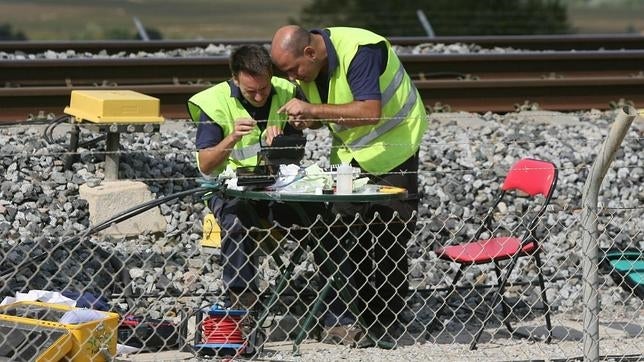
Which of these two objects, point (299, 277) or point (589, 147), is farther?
point (589, 147)

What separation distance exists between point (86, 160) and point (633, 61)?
6447mm

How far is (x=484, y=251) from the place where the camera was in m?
7.25

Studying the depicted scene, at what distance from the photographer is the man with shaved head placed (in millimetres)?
7180

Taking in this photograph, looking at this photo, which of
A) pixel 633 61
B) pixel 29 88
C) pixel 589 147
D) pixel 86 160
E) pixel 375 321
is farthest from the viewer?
pixel 633 61

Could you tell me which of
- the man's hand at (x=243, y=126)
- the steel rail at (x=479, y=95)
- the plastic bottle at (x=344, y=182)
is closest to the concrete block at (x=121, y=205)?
the man's hand at (x=243, y=126)

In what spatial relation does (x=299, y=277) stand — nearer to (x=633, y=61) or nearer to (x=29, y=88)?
(x=29, y=88)

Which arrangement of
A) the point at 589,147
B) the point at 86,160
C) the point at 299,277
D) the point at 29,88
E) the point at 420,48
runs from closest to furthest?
the point at 299,277 → the point at 86,160 → the point at 589,147 → the point at 29,88 → the point at 420,48

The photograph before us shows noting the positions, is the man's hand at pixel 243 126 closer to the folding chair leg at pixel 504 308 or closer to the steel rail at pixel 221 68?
the folding chair leg at pixel 504 308

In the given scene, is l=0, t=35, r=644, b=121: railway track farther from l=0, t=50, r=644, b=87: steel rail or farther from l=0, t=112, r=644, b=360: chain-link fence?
l=0, t=112, r=644, b=360: chain-link fence

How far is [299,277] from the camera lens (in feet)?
25.9

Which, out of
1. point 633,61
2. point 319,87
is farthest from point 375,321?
point 633,61

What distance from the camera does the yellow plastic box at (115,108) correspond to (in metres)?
9.01

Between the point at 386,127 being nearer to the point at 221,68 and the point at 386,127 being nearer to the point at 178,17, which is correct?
the point at 221,68

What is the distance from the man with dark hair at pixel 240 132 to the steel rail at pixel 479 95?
12.9 feet
